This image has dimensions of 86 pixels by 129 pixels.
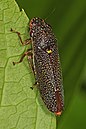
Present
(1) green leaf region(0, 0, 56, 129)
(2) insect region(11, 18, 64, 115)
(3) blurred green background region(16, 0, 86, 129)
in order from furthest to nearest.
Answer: (2) insect region(11, 18, 64, 115), (3) blurred green background region(16, 0, 86, 129), (1) green leaf region(0, 0, 56, 129)

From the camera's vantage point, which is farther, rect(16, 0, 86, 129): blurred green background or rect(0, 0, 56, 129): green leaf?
rect(16, 0, 86, 129): blurred green background

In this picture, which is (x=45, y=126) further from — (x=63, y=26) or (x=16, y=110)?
(x=63, y=26)

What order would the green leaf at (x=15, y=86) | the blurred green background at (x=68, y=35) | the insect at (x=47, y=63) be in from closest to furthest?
1. the green leaf at (x=15, y=86)
2. the blurred green background at (x=68, y=35)
3. the insect at (x=47, y=63)

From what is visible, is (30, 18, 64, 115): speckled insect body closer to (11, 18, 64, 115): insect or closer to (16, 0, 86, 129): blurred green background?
(11, 18, 64, 115): insect

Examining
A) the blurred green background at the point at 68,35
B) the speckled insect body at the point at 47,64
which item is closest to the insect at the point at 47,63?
the speckled insect body at the point at 47,64

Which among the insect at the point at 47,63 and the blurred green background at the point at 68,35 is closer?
the blurred green background at the point at 68,35

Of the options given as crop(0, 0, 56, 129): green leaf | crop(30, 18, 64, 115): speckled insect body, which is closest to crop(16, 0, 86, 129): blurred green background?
crop(30, 18, 64, 115): speckled insect body

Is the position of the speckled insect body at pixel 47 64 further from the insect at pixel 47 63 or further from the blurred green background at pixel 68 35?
the blurred green background at pixel 68 35
